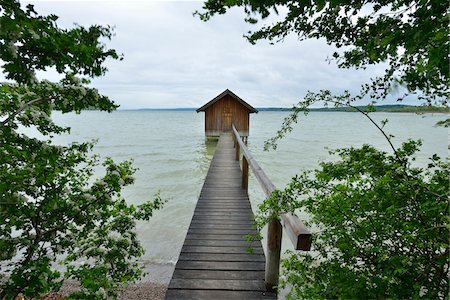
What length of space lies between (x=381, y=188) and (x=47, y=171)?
2.99m

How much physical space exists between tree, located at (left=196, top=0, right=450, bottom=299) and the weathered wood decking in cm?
101

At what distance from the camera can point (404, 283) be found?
142 cm

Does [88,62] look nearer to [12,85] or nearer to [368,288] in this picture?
[12,85]

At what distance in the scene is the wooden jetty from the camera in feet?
8.80

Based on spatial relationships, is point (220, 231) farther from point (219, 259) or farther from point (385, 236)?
point (385, 236)

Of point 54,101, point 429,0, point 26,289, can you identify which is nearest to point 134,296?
point 26,289

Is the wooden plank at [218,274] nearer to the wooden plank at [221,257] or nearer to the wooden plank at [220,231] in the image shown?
the wooden plank at [221,257]

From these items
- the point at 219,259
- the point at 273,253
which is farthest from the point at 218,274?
the point at 273,253

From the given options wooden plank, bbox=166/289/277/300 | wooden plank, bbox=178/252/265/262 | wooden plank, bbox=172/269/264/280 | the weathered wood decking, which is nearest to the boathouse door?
the weathered wood decking

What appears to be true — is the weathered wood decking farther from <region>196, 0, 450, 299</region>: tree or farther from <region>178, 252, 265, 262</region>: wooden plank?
<region>196, 0, 450, 299</region>: tree

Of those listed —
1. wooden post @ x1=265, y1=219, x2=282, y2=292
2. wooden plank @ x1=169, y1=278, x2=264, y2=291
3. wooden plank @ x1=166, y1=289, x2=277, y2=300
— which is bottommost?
wooden plank @ x1=166, y1=289, x2=277, y2=300

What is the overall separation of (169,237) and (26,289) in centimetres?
540

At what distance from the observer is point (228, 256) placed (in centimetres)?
347

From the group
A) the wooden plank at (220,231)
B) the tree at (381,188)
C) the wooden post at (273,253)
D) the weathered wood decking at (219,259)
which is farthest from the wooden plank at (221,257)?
the tree at (381,188)
